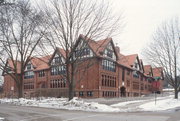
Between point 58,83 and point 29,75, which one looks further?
point 29,75

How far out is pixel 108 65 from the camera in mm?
44094

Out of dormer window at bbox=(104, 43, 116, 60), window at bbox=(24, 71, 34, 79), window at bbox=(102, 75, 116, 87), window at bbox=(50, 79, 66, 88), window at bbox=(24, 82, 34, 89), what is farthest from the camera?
window at bbox=(24, 71, 34, 79)

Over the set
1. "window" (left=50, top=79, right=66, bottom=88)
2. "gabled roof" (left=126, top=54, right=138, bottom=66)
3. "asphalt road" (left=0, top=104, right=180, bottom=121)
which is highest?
"gabled roof" (left=126, top=54, right=138, bottom=66)

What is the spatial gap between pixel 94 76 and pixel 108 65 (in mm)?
4663

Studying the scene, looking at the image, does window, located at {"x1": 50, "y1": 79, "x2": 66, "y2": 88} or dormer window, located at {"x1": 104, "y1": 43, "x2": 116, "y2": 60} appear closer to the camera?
dormer window, located at {"x1": 104, "y1": 43, "x2": 116, "y2": 60}

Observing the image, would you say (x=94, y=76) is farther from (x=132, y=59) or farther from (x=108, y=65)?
(x=132, y=59)

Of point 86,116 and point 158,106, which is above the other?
point 86,116

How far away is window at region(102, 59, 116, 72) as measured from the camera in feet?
140

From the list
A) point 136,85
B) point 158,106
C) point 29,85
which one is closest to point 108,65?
point 136,85

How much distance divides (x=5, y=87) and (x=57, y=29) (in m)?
50.0

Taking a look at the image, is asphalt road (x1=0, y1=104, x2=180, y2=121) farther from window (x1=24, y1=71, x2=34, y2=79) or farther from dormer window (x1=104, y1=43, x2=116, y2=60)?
window (x1=24, y1=71, x2=34, y2=79)

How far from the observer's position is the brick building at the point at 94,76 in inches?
1401

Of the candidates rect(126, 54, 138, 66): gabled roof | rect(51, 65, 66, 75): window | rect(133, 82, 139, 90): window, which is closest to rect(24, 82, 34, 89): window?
rect(51, 65, 66, 75): window

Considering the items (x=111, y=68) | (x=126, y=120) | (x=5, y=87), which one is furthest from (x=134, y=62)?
(x=126, y=120)
